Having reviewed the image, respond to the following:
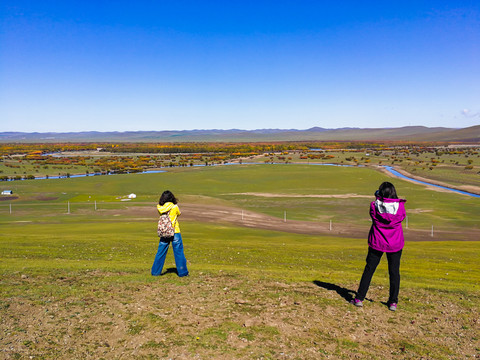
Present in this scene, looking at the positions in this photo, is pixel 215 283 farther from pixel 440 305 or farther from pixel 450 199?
pixel 450 199

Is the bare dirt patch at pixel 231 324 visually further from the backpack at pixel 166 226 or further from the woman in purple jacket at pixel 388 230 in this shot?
the backpack at pixel 166 226

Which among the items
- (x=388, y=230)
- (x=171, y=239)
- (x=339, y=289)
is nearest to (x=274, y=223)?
(x=339, y=289)

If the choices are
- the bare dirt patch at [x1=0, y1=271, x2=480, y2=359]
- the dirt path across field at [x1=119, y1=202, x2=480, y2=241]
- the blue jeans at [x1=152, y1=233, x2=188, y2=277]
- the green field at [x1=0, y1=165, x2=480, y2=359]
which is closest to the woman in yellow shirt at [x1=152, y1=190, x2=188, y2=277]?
the blue jeans at [x1=152, y1=233, x2=188, y2=277]

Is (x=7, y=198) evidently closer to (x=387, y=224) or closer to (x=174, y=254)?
(x=174, y=254)

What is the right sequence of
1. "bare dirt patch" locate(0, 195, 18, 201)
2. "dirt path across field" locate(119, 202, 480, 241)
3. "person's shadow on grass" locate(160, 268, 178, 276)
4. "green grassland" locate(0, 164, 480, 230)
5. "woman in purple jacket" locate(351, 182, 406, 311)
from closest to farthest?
1. "woman in purple jacket" locate(351, 182, 406, 311)
2. "person's shadow on grass" locate(160, 268, 178, 276)
3. "dirt path across field" locate(119, 202, 480, 241)
4. "green grassland" locate(0, 164, 480, 230)
5. "bare dirt patch" locate(0, 195, 18, 201)

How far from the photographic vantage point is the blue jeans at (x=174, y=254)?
10.5m

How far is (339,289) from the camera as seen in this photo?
10.2 m

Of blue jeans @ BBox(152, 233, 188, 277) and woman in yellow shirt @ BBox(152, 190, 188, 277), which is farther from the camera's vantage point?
blue jeans @ BBox(152, 233, 188, 277)

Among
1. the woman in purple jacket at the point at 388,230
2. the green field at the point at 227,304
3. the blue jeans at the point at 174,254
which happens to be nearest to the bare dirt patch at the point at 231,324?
the green field at the point at 227,304

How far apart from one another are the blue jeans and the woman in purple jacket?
5.15 meters

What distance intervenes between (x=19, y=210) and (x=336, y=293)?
44033mm

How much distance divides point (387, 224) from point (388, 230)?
0.46ft

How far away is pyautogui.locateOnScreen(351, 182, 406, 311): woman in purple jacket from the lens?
8.14m

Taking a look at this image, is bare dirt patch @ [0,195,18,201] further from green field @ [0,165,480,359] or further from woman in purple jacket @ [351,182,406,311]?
woman in purple jacket @ [351,182,406,311]
